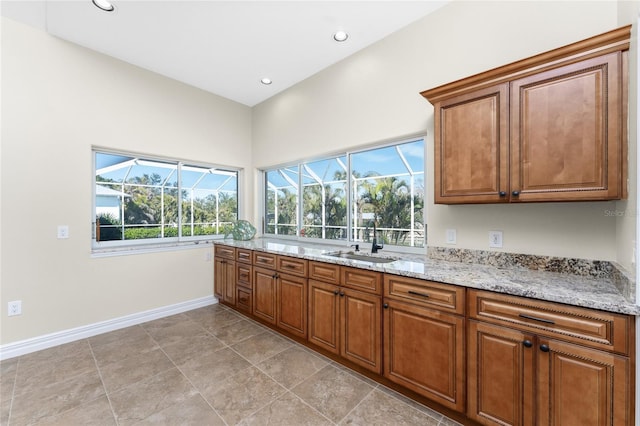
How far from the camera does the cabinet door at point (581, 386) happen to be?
3.84 feet

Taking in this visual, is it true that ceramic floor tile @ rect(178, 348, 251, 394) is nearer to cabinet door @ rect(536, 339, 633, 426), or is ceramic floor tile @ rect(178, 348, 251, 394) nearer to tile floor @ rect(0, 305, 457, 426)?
tile floor @ rect(0, 305, 457, 426)

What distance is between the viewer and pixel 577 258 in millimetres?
1714

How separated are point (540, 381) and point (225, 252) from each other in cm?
338

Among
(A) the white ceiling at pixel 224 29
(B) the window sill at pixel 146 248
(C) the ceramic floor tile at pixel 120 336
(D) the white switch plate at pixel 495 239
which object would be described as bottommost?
(C) the ceramic floor tile at pixel 120 336

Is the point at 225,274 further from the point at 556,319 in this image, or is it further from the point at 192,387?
the point at 556,319

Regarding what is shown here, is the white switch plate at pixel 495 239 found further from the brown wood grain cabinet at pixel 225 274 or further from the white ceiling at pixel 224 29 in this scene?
the brown wood grain cabinet at pixel 225 274

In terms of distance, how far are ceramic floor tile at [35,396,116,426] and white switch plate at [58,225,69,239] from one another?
5.72 feet

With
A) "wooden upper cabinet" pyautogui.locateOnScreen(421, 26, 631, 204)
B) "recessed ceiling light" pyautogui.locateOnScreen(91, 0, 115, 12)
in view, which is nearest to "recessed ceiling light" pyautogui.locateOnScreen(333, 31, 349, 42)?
"wooden upper cabinet" pyautogui.locateOnScreen(421, 26, 631, 204)

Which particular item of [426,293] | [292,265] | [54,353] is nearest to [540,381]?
[426,293]

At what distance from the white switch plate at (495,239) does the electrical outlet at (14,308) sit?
4.25 m

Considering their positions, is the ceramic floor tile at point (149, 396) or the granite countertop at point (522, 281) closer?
the granite countertop at point (522, 281)

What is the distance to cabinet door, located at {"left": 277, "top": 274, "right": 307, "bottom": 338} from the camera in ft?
8.41

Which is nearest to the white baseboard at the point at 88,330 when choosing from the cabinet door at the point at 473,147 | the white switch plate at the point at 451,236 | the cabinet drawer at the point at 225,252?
the cabinet drawer at the point at 225,252

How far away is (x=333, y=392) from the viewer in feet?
6.45
